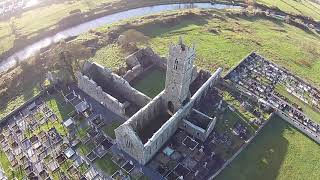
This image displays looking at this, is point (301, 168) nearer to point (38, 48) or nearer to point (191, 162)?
point (191, 162)

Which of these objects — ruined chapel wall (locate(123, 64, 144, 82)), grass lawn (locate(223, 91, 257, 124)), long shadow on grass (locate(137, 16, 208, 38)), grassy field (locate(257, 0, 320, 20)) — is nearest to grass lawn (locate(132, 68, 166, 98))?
ruined chapel wall (locate(123, 64, 144, 82))

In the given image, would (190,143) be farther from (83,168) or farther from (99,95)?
(99,95)

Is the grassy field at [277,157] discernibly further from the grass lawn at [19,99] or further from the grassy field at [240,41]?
the grass lawn at [19,99]

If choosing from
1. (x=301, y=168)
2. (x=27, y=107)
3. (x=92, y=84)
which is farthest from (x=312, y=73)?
(x=27, y=107)

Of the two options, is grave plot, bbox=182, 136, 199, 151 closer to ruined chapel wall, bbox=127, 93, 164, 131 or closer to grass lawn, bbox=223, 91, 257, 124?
ruined chapel wall, bbox=127, 93, 164, 131

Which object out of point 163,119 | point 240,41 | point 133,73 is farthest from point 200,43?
point 163,119
